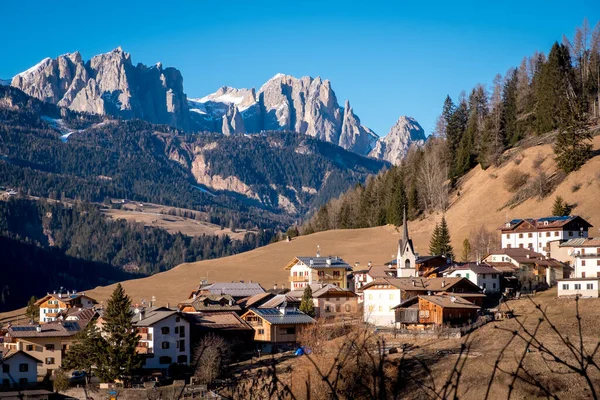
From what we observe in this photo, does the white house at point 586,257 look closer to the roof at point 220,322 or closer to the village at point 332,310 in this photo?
the village at point 332,310

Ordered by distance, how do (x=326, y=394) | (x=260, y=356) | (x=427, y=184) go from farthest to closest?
(x=427, y=184) → (x=260, y=356) → (x=326, y=394)

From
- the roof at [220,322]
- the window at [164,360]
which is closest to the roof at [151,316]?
the roof at [220,322]

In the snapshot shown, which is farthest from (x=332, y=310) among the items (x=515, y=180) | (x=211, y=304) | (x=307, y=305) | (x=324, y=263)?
(x=515, y=180)

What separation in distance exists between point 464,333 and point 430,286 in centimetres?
1532

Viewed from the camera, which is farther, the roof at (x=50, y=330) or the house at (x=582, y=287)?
the roof at (x=50, y=330)

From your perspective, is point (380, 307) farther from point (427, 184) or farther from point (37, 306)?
point (427, 184)

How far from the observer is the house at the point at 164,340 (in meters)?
65.3

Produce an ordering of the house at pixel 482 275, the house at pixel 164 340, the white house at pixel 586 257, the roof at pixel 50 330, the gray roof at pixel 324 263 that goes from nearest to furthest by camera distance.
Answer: the house at pixel 164 340 → the roof at pixel 50 330 → the white house at pixel 586 257 → the house at pixel 482 275 → the gray roof at pixel 324 263

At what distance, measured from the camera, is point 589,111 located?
12438cm

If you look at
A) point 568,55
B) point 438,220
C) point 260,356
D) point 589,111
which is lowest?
point 260,356

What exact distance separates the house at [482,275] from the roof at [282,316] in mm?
15021

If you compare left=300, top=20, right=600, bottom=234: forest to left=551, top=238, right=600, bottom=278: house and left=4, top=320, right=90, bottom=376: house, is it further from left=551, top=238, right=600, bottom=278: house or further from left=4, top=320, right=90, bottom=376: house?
left=4, top=320, right=90, bottom=376: house

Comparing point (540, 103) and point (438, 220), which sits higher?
point (540, 103)

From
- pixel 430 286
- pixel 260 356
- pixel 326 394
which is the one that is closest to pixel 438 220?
pixel 430 286
